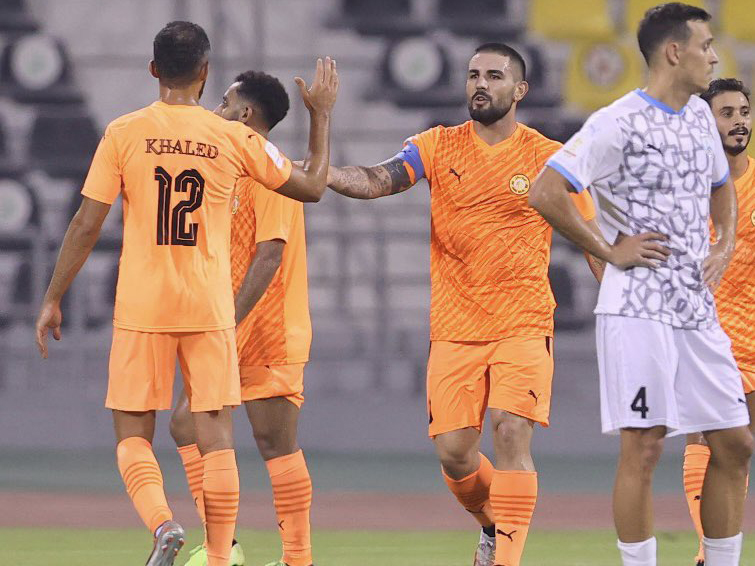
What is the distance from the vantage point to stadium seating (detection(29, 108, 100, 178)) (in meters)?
15.9

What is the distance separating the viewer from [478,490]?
643cm

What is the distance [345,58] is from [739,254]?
10.0 m

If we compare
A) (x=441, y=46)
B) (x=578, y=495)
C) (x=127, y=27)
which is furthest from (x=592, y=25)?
(x=578, y=495)

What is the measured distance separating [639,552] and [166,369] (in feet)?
6.11

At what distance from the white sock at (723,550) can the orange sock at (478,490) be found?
4.34 feet

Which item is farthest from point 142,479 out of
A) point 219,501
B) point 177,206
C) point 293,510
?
point 293,510

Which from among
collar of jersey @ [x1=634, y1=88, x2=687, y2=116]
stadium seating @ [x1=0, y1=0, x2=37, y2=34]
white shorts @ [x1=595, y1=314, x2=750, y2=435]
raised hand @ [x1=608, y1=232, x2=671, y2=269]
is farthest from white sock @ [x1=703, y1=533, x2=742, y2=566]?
stadium seating @ [x1=0, y1=0, x2=37, y2=34]

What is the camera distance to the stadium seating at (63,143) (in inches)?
625

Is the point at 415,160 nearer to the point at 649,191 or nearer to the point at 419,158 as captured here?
the point at 419,158

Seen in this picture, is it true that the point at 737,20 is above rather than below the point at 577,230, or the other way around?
above

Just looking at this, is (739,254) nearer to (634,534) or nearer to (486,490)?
(486,490)

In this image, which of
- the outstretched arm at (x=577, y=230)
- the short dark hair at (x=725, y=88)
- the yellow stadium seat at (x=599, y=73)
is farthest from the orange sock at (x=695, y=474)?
the yellow stadium seat at (x=599, y=73)

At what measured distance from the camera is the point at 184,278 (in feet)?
17.7

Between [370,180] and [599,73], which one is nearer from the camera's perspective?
[370,180]
